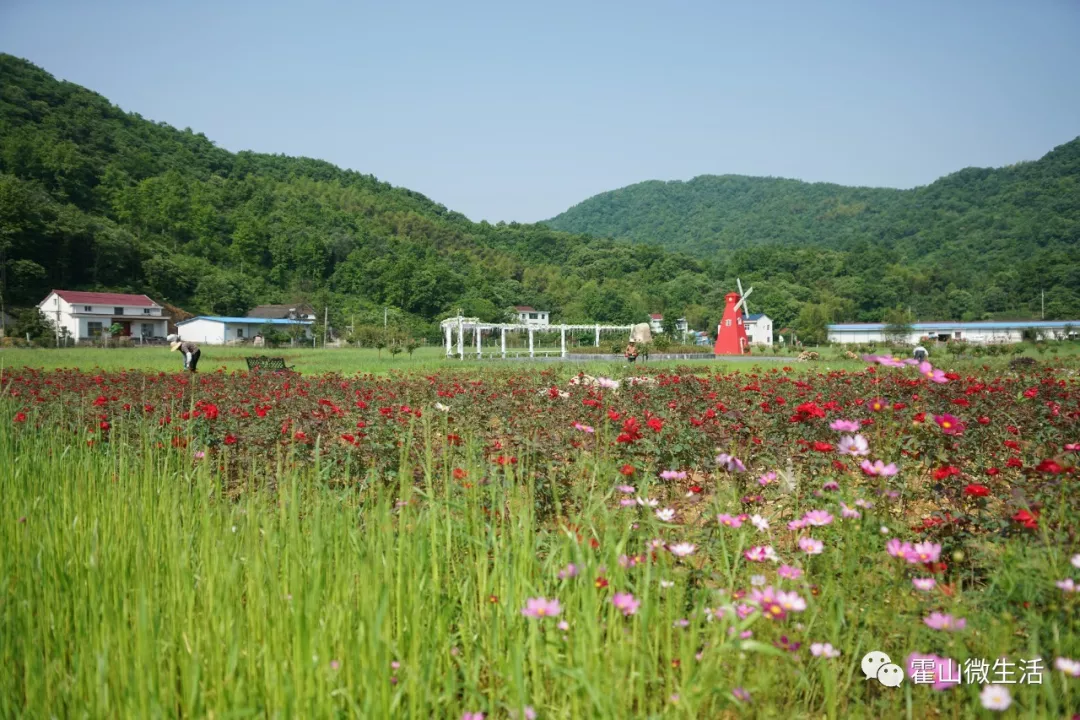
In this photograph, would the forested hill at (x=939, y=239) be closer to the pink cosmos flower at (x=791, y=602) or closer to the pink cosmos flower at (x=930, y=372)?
the pink cosmos flower at (x=930, y=372)

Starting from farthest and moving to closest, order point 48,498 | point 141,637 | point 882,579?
1. point 48,498
2. point 882,579
3. point 141,637

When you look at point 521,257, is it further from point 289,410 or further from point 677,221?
point 289,410

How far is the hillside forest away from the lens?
5812 cm

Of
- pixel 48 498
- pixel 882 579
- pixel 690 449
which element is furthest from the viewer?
pixel 690 449

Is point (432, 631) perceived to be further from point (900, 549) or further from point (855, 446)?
point (855, 446)

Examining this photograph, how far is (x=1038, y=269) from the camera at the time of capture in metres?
70.7

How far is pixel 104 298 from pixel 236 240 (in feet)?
64.1

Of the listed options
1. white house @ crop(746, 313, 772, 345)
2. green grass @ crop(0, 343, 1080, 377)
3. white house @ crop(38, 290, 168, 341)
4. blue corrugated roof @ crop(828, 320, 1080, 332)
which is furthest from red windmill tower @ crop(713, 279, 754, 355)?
white house @ crop(38, 290, 168, 341)

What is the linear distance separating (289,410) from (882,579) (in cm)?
489

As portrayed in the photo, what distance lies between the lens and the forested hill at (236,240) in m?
55.4

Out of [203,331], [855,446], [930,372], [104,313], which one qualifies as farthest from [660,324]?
[855,446]

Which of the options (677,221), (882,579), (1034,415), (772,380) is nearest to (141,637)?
(882,579)

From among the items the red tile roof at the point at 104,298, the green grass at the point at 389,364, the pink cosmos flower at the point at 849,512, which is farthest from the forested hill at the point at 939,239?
the pink cosmos flower at the point at 849,512

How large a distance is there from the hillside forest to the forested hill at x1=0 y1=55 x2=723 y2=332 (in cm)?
19
